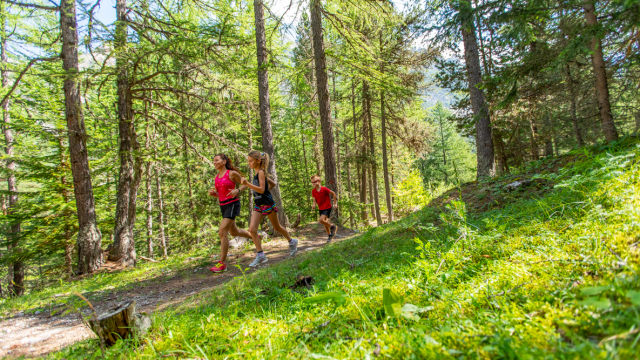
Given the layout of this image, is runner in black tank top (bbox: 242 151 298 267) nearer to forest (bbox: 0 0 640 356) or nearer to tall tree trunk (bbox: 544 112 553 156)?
forest (bbox: 0 0 640 356)

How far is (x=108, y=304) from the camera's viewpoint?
4.90m

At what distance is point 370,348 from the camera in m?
1.53

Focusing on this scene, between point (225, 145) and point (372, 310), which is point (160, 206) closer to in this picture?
point (225, 145)

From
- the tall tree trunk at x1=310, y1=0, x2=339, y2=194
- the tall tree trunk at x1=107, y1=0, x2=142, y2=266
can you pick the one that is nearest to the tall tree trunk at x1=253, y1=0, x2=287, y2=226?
the tall tree trunk at x1=310, y1=0, x2=339, y2=194

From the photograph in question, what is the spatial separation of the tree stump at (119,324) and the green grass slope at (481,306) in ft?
0.32

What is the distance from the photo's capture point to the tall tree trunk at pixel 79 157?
785 cm

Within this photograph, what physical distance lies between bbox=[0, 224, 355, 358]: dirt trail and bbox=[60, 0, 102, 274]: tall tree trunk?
2841mm

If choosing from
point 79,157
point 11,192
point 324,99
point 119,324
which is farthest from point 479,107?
point 11,192

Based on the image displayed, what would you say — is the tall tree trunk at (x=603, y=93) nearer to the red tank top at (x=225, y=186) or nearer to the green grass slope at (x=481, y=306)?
the green grass slope at (x=481, y=306)

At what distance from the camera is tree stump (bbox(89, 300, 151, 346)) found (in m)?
2.28

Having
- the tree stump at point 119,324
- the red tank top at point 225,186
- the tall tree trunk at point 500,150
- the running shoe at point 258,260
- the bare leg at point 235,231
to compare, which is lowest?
the running shoe at point 258,260

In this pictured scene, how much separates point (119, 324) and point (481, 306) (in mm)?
2794

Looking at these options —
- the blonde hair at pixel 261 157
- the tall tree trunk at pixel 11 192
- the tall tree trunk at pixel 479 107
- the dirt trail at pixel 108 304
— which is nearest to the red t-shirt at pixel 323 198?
the dirt trail at pixel 108 304

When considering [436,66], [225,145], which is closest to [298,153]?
[436,66]
